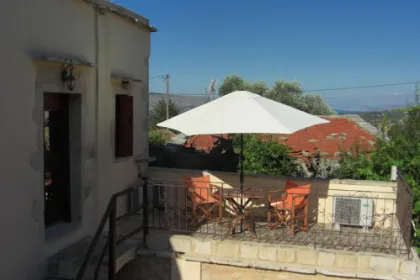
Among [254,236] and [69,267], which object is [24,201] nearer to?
[69,267]

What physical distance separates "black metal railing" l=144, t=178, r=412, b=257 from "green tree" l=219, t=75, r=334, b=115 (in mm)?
30523

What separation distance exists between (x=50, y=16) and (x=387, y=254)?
217 inches

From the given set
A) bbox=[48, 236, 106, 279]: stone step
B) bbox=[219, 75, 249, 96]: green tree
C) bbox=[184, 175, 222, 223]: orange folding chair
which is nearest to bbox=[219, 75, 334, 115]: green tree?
bbox=[219, 75, 249, 96]: green tree

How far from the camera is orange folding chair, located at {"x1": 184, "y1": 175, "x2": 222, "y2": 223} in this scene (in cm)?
675

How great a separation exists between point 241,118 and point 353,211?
2.72 m

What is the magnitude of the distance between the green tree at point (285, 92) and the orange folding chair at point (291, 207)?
3110cm

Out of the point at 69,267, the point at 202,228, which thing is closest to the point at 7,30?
the point at 69,267

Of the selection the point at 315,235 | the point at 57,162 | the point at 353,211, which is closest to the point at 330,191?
the point at 353,211

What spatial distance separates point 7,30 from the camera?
15.3 feet

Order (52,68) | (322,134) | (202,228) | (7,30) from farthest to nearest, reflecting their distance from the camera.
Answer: (322,134) < (202,228) < (52,68) < (7,30)

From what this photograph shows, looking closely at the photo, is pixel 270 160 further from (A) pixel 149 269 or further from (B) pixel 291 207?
(A) pixel 149 269

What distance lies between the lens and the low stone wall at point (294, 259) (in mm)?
5496

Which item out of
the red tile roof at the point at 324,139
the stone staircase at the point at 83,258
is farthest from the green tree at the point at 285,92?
the stone staircase at the point at 83,258

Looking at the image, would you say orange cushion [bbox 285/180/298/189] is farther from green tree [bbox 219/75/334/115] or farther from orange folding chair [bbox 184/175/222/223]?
green tree [bbox 219/75/334/115]
